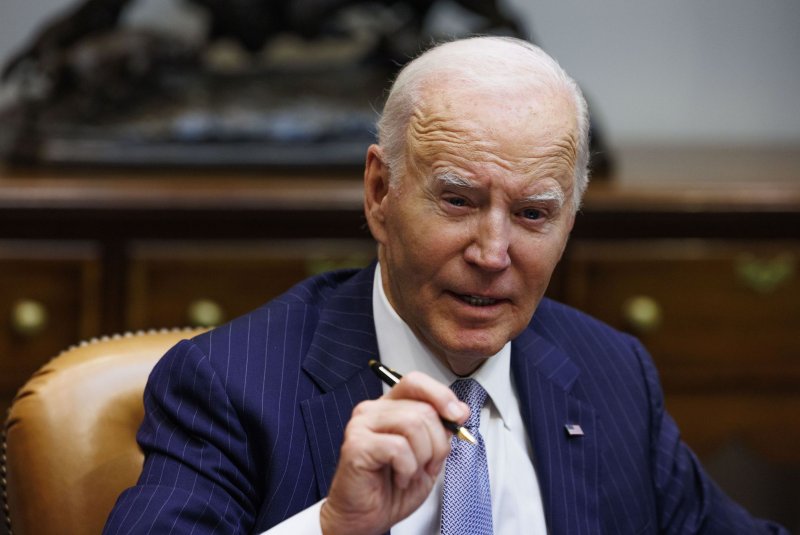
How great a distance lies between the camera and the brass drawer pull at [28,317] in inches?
109

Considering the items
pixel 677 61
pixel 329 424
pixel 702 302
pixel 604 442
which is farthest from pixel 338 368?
pixel 677 61

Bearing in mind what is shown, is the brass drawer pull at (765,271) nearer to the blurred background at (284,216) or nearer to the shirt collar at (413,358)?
the blurred background at (284,216)

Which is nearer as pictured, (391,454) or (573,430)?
(391,454)

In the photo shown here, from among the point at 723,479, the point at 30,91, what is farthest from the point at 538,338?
the point at 30,91

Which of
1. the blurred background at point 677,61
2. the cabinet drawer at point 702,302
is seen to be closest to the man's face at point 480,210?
the cabinet drawer at point 702,302

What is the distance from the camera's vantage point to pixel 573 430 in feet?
5.78

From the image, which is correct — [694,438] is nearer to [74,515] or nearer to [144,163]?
[144,163]

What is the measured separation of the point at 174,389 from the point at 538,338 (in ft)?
1.97

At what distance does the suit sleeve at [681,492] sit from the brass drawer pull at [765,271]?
3.84ft

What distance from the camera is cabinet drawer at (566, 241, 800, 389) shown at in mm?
2953

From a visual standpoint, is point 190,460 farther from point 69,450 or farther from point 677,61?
point 677,61

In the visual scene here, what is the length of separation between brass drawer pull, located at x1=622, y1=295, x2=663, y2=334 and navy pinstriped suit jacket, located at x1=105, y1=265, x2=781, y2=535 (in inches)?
40.9

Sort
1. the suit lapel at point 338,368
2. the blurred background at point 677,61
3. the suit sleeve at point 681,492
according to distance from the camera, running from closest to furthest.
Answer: the suit lapel at point 338,368 → the suit sleeve at point 681,492 → the blurred background at point 677,61

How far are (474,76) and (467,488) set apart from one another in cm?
55
